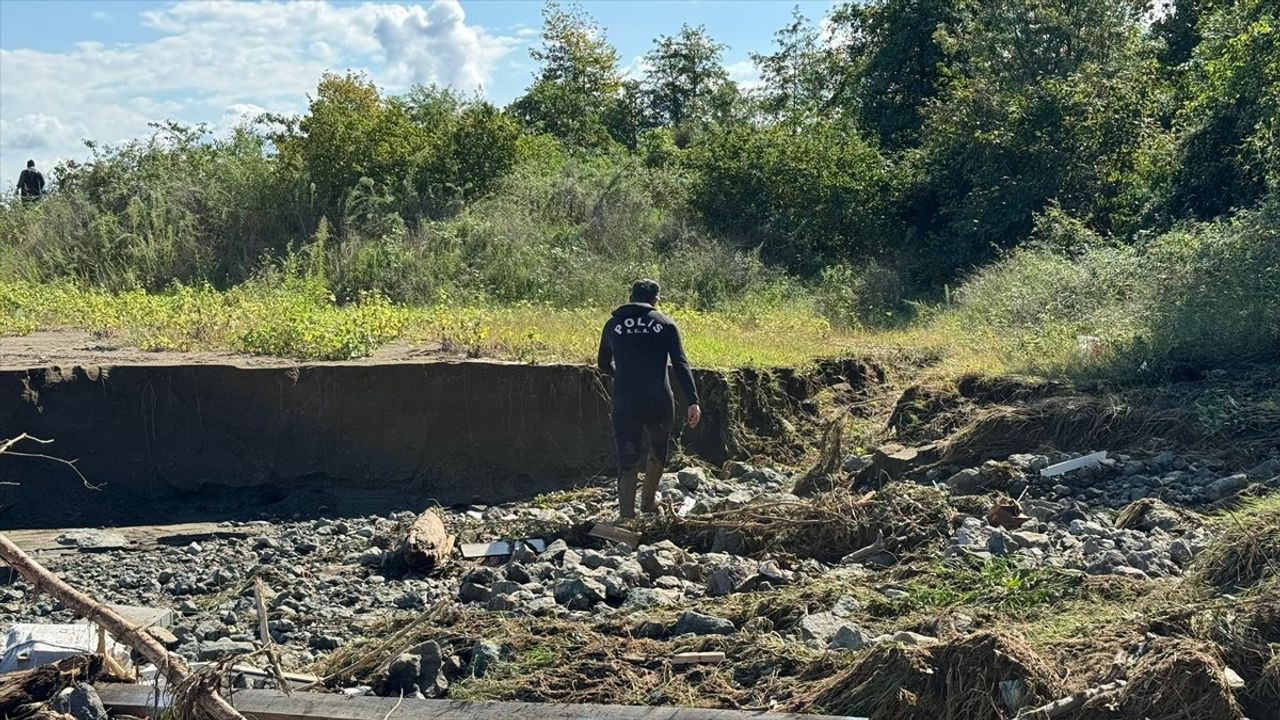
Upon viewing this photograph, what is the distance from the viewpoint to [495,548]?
9.12 m

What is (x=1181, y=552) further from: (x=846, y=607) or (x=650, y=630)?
(x=650, y=630)

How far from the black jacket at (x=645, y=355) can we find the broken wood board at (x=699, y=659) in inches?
140

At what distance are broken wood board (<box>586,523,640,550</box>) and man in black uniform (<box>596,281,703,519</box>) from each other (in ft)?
1.65

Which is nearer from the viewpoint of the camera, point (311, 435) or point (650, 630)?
point (650, 630)

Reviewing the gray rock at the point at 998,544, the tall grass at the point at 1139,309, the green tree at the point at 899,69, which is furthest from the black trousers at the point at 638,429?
the green tree at the point at 899,69

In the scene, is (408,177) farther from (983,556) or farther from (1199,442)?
(983,556)

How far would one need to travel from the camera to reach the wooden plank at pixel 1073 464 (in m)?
9.66

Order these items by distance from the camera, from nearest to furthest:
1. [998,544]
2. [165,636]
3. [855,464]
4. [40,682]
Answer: [40,682]
[165,636]
[998,544]
[855,464]

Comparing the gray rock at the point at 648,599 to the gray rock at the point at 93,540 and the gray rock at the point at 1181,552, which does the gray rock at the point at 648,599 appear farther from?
the gray rock at the point at 93,540

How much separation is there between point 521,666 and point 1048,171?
16.2 metres

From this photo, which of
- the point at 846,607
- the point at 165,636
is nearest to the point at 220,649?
the point at 165,636

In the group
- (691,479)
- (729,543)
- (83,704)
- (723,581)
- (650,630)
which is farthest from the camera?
(691,479)

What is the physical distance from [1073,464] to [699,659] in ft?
16.3

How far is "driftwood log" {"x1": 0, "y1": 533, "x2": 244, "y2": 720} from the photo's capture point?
5234mm
